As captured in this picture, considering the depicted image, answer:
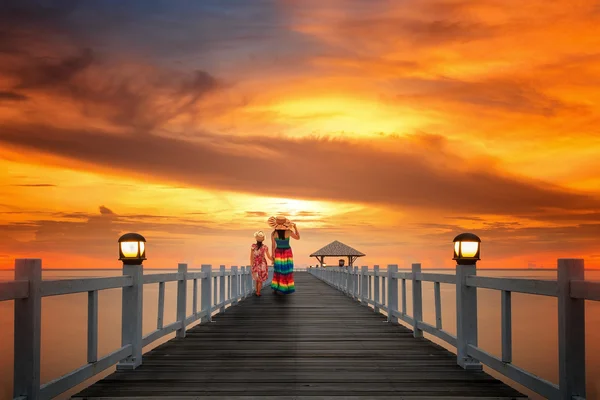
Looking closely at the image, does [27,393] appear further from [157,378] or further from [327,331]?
[327,331]

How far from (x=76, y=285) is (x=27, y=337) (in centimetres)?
111

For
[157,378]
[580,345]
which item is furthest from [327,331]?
[580,345]

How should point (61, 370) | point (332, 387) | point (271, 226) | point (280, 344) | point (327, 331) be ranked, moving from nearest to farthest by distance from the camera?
point (332, 387) → point (280, 344) → point (327, 331) → point (271, 226) → point (61, 370)

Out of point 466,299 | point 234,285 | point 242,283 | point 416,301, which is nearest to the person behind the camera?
point 466,299

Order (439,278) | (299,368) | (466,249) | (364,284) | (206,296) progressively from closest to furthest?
(299,368) < (466,249) < (439,278) < (206,296) < (364,284)

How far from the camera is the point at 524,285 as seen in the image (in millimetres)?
6359

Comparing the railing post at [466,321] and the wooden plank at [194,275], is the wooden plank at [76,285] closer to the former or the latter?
the wooden plank at [194,275]

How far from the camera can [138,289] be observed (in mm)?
8430

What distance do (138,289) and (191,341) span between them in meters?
2.71

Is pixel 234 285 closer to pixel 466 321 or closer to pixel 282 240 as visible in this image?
pixel 282 240

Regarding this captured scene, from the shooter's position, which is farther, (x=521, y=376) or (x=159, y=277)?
(x=159, y=277)

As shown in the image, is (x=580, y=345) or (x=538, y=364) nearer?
(x=580, y=345)

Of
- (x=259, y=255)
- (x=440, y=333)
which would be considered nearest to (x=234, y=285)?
(x=259, y=255)

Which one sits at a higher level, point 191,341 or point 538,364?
point 191,341
